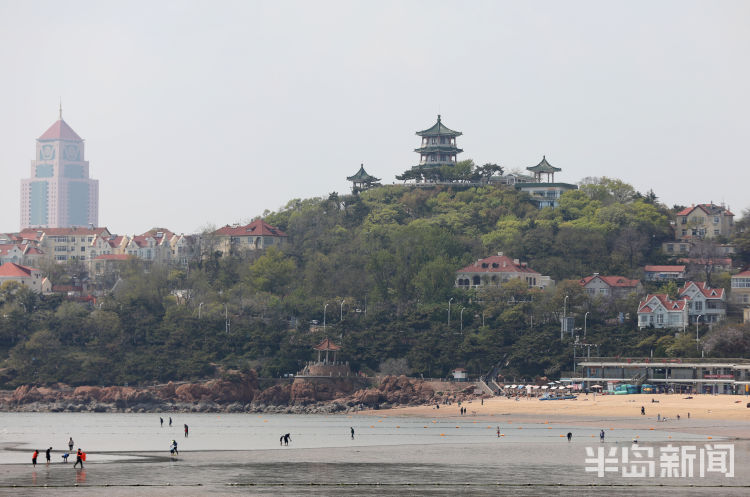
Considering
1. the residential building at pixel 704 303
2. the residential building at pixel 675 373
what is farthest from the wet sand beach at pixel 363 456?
the residential building at pixel 704 303

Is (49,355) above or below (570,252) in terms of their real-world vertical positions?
below

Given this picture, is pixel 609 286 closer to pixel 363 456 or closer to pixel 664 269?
pixel 664 269

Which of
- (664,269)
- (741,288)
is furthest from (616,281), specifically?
(741,288)

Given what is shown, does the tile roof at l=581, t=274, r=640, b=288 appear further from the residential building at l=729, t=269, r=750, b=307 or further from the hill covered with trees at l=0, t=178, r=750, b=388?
the residential building at l=729, t=269, r=750, b=307

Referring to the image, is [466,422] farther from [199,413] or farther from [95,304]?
[95,304]

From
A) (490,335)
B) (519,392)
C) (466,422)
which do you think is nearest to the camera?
(466,422)

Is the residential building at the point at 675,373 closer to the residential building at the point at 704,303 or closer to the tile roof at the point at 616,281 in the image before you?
the residential building at the point at 704,303

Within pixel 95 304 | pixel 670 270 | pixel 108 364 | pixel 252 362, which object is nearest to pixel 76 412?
pixel 108 364

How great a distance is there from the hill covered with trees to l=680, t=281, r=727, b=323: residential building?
28.2ft

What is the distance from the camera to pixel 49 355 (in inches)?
6526

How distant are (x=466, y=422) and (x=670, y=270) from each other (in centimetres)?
7445

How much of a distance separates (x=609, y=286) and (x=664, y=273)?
586 inches

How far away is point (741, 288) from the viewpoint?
17338 centimetres

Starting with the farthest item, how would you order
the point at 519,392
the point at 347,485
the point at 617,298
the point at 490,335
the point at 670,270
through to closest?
1. the point at 670,270
2. the point at 617,298
3. the point at 490,335
4. the point at 519,392
5. the point at 347,485
